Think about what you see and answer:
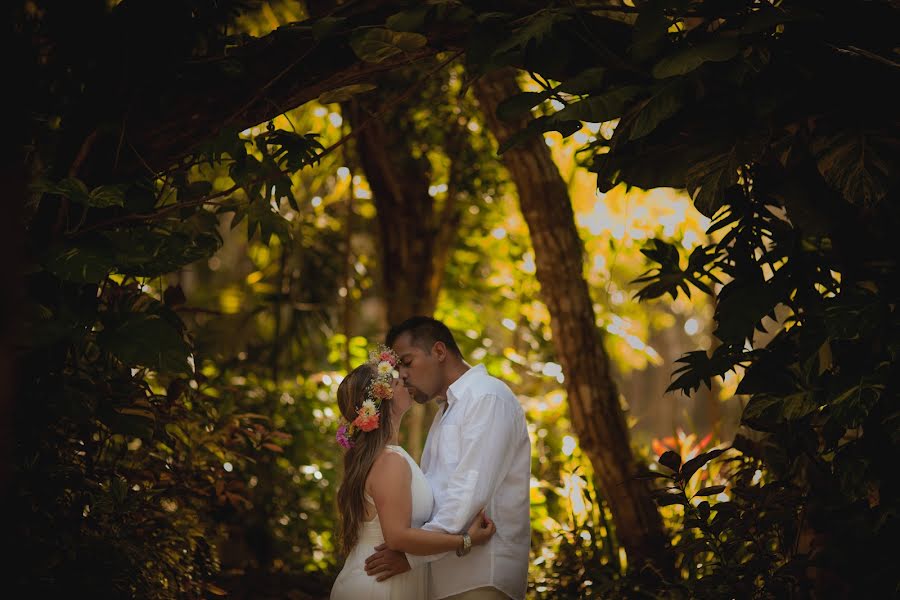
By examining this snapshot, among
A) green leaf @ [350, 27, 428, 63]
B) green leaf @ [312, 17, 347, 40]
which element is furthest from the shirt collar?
green leaf @ [312, 17, 347, 40]

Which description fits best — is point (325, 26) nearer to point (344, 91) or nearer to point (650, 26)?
point (344, 91)

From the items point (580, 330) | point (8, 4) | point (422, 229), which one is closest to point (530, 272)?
point (422, 229)

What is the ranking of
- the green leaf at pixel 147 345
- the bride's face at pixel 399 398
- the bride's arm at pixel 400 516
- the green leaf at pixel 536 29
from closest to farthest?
1. the green leaf at pixel 536 29
2. the green leaf at pixel 147 345
3. the bride's arm at pixel 400 516
4. the bride's face at pixel 399 398

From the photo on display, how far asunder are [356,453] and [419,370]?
1.57 feet

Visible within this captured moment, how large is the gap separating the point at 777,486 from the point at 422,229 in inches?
137

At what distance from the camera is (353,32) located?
→ 3090 mm

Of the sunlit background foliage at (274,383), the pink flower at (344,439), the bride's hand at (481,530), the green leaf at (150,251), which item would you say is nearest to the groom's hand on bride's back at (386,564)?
the bride's hand at (481,530)

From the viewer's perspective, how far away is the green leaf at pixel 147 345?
2.89 meters

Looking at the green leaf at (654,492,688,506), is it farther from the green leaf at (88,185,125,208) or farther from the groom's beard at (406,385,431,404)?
the green leaf at (88,185,125,208)

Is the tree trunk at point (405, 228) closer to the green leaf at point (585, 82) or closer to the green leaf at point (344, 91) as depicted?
the green leaf at point (344, 91)

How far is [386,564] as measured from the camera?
328cm

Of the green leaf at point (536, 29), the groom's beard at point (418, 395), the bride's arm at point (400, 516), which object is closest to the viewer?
the green leaf at point (536, 29)

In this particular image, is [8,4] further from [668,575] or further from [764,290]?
[668,575]

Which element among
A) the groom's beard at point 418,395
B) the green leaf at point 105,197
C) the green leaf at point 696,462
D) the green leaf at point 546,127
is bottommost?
the green leaf at point 696,462
